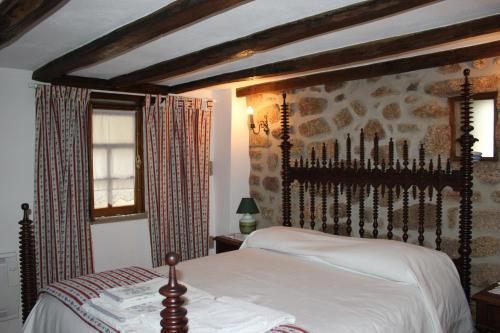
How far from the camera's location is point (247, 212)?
4.20 metres

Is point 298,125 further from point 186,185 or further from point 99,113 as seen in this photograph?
point 99,113

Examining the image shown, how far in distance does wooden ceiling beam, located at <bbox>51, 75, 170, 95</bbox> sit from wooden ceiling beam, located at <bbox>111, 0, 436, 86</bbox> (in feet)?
1.55

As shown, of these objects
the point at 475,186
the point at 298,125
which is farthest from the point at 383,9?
the point at 298,125

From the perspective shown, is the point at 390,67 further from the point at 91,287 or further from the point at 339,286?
the point at 91,287

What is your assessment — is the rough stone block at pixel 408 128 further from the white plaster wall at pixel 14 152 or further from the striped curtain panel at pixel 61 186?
the white plaster wall at pixel 14 152

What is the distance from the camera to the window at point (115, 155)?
12.8 ft

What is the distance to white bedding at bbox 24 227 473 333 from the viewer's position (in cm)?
214

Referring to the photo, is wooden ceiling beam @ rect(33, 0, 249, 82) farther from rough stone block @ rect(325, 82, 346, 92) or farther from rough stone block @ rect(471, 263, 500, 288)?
rough stone block @ rect(471, 263, 500, 288)

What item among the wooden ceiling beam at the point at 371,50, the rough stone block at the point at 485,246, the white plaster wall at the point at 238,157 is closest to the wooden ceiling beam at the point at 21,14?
the wooden ceiling beam at the point at 371,50

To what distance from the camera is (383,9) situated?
6.20 ft

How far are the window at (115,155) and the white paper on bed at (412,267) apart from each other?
1.94 metres

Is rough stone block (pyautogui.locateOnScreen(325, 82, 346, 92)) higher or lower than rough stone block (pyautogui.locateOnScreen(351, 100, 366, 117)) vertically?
higher

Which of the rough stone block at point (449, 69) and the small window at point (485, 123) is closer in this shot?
the small window at point (485, 123)

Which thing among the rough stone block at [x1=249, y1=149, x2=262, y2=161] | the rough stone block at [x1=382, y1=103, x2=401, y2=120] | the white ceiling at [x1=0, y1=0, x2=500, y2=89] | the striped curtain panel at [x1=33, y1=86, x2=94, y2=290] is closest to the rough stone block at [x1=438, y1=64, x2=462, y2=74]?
the white ceiling at [x1=0, y1=0, x2=500, y2=89]
